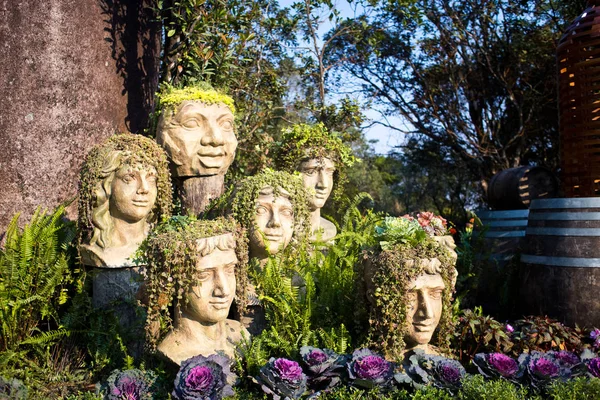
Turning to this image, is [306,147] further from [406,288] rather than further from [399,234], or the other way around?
[406,288]

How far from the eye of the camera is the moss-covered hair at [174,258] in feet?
12.1

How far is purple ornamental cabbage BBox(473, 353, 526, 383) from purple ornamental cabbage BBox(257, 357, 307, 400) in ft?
4.07

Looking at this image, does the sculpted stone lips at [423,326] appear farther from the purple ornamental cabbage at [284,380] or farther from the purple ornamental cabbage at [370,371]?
the purple ornamental cabbage at [284,380]

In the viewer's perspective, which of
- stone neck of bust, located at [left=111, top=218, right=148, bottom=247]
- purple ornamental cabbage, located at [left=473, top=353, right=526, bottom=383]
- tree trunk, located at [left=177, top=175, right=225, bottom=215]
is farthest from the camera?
tree trunk, located at [left=177, top=175, right=225, bottom=215]

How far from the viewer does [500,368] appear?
3.73 m

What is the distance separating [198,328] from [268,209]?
126 cm

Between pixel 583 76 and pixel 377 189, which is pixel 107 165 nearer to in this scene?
pixel 583 76

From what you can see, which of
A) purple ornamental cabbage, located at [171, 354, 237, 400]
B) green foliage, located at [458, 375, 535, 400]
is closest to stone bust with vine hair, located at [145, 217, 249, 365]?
purple ornamental cabbage, located at [171, 354, 237, 400]

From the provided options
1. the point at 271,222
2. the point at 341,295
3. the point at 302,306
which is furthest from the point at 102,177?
the point at 341,295

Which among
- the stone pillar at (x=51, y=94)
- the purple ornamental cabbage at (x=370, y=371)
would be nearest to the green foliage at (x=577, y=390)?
the purple ornamental cabbage at (x=370, y=371)

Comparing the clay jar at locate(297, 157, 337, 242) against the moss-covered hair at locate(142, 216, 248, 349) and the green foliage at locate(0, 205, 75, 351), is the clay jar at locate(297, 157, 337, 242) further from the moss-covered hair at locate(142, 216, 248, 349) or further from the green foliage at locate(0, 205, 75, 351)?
the green foliage at locate(0, 205, 75, 351)

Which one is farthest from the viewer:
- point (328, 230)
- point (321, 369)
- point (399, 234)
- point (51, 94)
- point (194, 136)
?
point (328, 230)

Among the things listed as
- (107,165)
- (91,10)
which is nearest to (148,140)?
(107,165)

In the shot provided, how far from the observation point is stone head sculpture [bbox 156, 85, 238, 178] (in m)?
5.30
